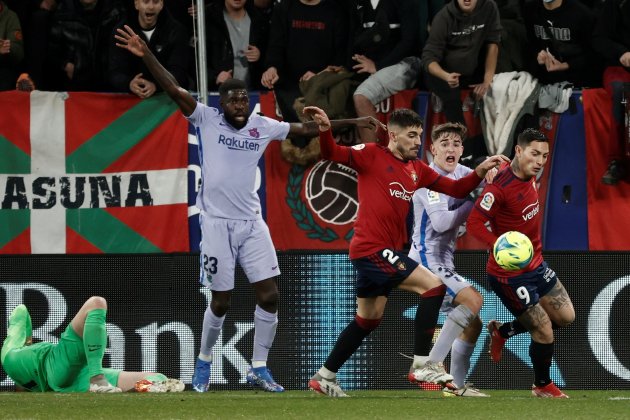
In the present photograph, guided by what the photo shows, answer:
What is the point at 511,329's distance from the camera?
9922mm

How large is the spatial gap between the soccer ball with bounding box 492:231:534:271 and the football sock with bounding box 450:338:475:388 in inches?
43.1

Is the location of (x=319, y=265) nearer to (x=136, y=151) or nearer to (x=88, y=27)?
(x=136, y=151)

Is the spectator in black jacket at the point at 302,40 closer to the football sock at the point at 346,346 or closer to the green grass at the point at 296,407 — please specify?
the football sock at the point at 346,346

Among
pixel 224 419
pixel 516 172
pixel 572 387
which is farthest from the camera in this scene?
pixel 572 387

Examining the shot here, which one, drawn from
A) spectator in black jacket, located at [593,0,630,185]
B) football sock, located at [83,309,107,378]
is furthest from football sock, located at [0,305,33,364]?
spectator in black jacket, located at [593,0,630,185]

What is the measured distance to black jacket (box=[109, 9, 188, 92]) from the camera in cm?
1289

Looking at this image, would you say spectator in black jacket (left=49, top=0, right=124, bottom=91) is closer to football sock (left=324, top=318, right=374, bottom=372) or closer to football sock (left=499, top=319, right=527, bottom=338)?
football sock (left=324, top=318, right=374, bottom=372)

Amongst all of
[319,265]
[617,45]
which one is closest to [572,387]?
[319,265]

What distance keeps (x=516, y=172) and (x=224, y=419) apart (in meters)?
3.26

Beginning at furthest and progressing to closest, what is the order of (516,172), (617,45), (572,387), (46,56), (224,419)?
(46,56)
(617,45)
(572,387)
(516,172)
(224,419)

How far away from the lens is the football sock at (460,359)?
10.3 meters

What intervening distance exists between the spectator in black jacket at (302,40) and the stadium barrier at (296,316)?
92.3 inches

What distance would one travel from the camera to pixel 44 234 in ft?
41.5

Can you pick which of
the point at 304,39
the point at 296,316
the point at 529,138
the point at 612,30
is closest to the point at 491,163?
the point at 529,138
